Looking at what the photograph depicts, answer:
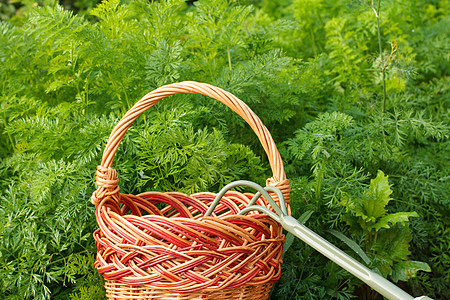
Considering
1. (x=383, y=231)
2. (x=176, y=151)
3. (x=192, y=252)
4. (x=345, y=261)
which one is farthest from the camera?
(x=383, y=231)

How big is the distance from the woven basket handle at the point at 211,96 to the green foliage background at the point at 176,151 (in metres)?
0.20

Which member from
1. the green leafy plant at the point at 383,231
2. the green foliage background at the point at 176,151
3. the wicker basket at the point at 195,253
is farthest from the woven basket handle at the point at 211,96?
the green leafy plant at the point at 383,231

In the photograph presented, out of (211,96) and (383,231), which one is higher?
(211,96)

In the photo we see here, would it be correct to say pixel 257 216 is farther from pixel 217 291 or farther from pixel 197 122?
pixel 197 122

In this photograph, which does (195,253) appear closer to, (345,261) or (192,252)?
(192,252)

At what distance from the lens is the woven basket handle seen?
101 centimetres

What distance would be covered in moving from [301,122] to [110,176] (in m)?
0.98

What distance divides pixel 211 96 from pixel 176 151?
30 centimetres

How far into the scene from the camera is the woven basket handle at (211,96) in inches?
39.7

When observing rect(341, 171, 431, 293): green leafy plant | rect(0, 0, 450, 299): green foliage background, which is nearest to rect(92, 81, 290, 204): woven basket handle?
rect(0, 0, 450, 299): green foliage background

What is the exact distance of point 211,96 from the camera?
1028mm

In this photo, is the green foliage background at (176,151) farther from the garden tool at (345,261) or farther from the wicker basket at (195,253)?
the garden tool at (345,261)

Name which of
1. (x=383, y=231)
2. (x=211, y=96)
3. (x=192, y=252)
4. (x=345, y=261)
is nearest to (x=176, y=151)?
(x=211, y=96)

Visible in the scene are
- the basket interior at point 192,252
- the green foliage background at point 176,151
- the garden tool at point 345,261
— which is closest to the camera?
the garden tool at point 345,261
